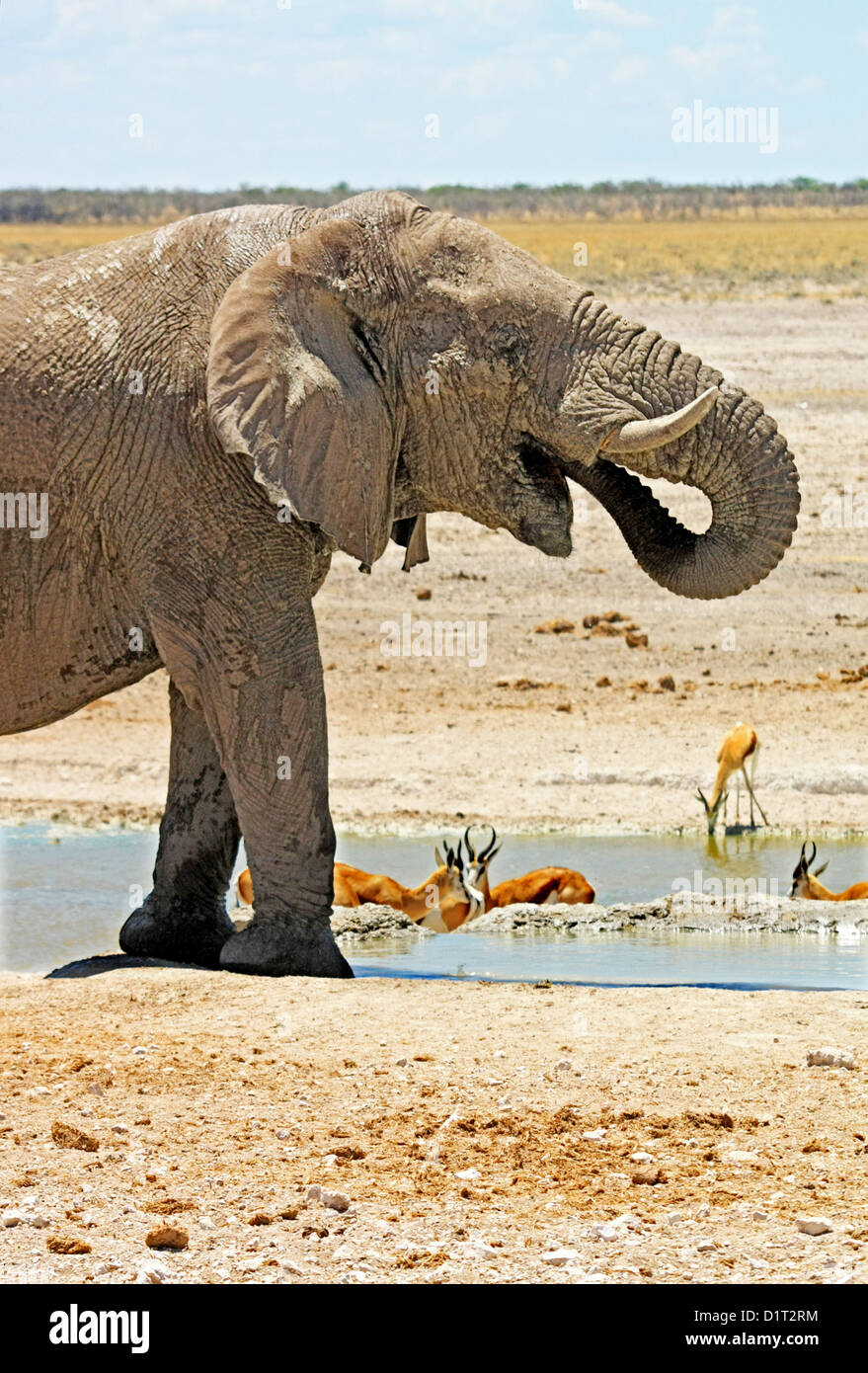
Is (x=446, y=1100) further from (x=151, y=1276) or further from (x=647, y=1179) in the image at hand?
(x=151, y=1276)

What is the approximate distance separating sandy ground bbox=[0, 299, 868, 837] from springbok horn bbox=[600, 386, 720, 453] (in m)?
5.13

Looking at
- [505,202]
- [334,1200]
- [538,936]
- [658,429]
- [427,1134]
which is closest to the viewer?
[334,1200]

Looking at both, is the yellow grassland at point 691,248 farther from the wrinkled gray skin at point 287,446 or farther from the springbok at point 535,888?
the wrinkled gray skin at point 287,446

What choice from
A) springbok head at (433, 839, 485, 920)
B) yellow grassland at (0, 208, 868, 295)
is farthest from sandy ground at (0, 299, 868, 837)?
yellow grassland at (0, 208, 868, 295)

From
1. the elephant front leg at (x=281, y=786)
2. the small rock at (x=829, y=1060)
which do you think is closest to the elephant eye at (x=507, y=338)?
the elephant front leg at (x=281, y=786)

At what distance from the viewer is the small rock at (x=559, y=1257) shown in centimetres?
539

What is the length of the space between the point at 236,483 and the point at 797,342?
24.3 m

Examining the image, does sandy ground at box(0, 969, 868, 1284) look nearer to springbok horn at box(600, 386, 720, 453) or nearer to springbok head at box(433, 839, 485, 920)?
springbok horn at box(600, 386, 720, 453)

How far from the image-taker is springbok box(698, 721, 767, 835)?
520 inches

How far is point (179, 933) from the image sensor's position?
30.7 feet

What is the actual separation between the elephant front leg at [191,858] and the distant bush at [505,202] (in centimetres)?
8137

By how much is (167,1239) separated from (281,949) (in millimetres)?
3307

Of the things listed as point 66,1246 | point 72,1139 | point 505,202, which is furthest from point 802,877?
point 505,202
